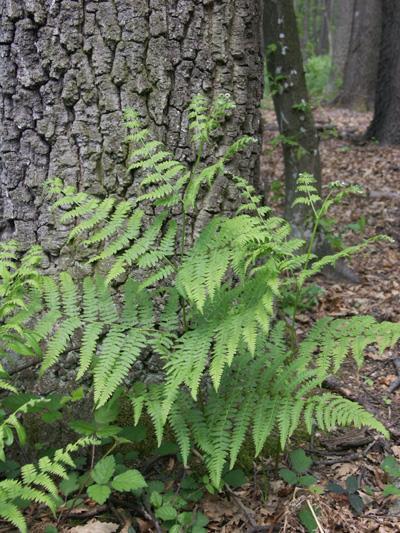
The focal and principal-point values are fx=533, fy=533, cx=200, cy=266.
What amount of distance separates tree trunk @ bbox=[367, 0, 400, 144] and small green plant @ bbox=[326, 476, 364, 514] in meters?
8.63

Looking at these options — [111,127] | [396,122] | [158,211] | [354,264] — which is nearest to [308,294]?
[354,264]

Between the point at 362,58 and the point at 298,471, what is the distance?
42.7 ft

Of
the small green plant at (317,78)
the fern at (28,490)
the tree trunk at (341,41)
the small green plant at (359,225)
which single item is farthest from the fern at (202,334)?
the tree trunk at (341,41)

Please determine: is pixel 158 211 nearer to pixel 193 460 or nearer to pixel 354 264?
pixel 193 460

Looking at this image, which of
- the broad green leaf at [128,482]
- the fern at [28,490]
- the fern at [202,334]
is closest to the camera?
the fern at [28,490]

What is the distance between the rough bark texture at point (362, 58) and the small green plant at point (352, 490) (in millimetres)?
12821

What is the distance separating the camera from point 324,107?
1491cm

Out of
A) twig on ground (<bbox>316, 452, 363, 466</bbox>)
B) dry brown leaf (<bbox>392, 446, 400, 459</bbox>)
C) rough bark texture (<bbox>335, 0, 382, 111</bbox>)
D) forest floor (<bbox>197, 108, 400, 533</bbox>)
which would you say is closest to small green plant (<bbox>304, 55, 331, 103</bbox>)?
rough bark texture (<bbox>335, 0, 382, 111</bbox>)

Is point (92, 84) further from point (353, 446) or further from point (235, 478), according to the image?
point (353, 446)

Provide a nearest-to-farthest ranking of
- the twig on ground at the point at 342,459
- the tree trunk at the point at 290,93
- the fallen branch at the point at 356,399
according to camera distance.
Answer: the twig on ground at the point at 342,459
the fallen branch at the point at 356,399
the tree trunk at the point at 290,93

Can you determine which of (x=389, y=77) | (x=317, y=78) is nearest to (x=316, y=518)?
(x=389, y=77)

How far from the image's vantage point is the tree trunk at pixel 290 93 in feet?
19.1

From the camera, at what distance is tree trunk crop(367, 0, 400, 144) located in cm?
960

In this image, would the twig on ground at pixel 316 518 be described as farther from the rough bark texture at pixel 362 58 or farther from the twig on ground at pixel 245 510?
the rough bark texture at pixel 362 58
